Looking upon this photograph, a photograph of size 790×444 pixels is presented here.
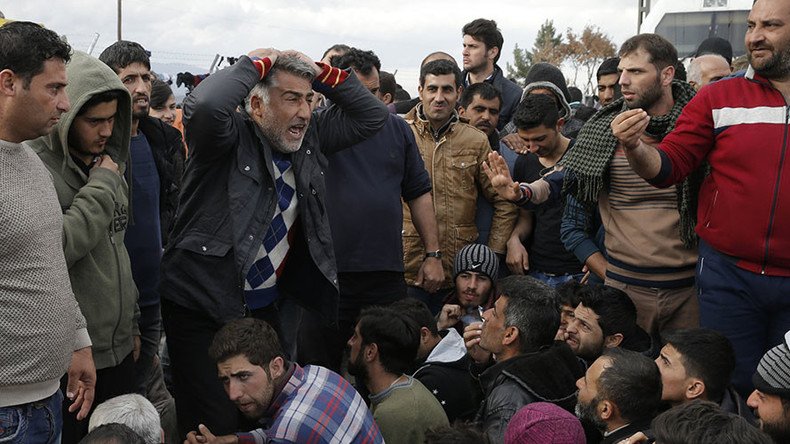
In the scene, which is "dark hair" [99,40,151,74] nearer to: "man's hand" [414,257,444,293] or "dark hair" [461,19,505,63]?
"man's hand" [414,257,444,293]

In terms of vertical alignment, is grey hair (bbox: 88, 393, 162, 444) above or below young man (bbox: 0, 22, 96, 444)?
below

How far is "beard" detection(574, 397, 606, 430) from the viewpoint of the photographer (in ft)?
12.4

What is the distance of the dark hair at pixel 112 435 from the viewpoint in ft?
10.6

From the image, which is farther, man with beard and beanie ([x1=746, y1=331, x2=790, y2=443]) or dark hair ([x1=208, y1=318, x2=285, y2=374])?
dark hair ([x1=208, y1=318, x2=285, y2=374])

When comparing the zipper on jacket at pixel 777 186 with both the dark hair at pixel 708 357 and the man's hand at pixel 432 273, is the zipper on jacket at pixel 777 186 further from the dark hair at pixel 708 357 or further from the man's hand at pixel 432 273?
the man's hand at pixel 432 273

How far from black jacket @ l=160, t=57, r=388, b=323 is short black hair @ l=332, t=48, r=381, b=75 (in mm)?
2288

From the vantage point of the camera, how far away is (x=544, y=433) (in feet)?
11.7

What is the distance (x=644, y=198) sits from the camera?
454 cm

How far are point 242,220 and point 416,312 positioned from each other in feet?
4.25

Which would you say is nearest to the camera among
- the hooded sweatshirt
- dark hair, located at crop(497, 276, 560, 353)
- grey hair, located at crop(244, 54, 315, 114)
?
the hooded sweatshirt

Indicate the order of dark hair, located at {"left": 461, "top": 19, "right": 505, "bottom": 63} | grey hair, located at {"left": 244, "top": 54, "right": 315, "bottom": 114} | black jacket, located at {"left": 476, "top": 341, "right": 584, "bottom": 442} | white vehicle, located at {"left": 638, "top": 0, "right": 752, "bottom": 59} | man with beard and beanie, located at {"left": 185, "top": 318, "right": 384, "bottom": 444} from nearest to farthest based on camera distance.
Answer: man with beard and beanie, located at {"left": 185, "top": 318, "right": 384, "bottom": 444} → black jacket, located at {"left": 476, "top": 341, "right": 584, "bottom": 442} → grey hair, located at {"left": 244, "top": 54, "right": 315, "bottom": 114} → dark hair, located at {"left": 461, "top": 19, "right": 505, "bottom": 63} → white vehicle, located at {"left": 638, "top": 0, "right": 752, "bottom": 59}

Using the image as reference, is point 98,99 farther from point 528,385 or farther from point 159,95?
point 159,95

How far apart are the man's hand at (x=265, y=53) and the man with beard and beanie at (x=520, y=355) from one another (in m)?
1.72

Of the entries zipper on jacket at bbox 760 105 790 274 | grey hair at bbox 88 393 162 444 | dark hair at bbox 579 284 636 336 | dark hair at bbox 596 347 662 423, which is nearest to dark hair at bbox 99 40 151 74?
grey hair at bbox 88 393 162 444
